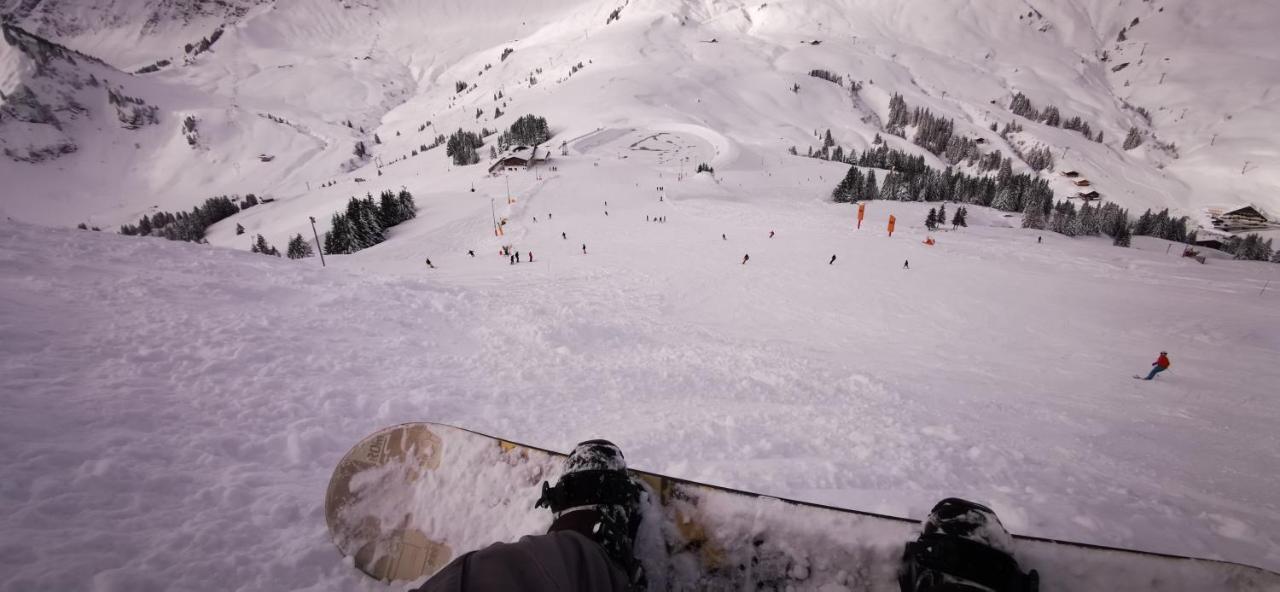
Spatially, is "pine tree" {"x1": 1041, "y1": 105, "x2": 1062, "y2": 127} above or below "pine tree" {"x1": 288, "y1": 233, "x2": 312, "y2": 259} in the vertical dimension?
above

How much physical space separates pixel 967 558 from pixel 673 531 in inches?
68.4

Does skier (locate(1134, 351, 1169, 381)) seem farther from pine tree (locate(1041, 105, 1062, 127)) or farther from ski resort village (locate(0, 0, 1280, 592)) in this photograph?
pine tree (locate(1041, 105, 1062, 127))

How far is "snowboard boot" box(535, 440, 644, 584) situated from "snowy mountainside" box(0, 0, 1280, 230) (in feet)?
221

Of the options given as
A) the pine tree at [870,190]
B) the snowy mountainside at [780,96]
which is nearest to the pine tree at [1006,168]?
the snowy mountainside at [780,96]

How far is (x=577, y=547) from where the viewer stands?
85.4 inches

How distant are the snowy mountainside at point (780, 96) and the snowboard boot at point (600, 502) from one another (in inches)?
2654

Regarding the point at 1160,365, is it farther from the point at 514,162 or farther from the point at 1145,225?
the point at 1145,225

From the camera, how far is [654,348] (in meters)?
10.4

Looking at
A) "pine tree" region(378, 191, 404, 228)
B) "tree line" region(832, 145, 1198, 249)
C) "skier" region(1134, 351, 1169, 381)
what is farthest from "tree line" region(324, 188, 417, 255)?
"tree line" region(832, 145, 1198, 249)

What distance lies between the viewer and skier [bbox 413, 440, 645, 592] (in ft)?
5.91

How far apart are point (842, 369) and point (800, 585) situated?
7.60 m

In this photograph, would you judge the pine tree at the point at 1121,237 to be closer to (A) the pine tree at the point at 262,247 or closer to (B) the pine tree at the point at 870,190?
(B) the pine tree at the point at 870,190

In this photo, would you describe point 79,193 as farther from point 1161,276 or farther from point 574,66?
point 1161,276

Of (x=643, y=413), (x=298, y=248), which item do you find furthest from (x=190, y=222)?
(x=643, y=413)
